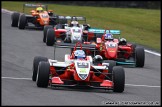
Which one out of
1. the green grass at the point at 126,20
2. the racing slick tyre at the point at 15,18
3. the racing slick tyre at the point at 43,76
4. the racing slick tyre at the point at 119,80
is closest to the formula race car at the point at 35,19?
the racing slick tyre at the point at 15,18

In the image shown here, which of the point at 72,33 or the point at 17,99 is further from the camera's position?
the point at 72,33

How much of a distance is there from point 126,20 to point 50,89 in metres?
22.9

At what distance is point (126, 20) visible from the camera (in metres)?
37.3

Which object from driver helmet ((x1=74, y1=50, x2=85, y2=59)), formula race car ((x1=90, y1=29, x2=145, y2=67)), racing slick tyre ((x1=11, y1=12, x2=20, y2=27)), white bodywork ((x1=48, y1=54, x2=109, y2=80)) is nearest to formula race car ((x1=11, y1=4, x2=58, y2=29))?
racing slick tyre ((x1=11, y1=12, x2=20, y2=27))

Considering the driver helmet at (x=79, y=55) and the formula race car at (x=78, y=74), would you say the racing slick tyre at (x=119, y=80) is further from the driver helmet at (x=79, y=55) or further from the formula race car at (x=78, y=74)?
the driver helmet at (x=79, y=55)

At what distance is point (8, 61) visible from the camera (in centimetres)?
1961

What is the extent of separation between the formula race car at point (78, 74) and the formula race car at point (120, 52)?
4.04 metres

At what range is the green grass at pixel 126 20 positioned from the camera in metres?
29.5

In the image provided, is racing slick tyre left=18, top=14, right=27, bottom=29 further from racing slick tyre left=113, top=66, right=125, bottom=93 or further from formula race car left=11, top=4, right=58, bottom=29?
racing slick tyre left=113, top=66, right=125, bottom=93

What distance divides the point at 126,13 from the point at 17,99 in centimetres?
2868

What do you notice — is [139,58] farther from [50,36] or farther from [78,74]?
[78,74]

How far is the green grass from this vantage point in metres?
29.5

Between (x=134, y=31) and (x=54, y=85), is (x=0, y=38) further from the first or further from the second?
(x=54, y=85)

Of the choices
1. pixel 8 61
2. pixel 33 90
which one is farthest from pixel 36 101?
pixel 8 61
